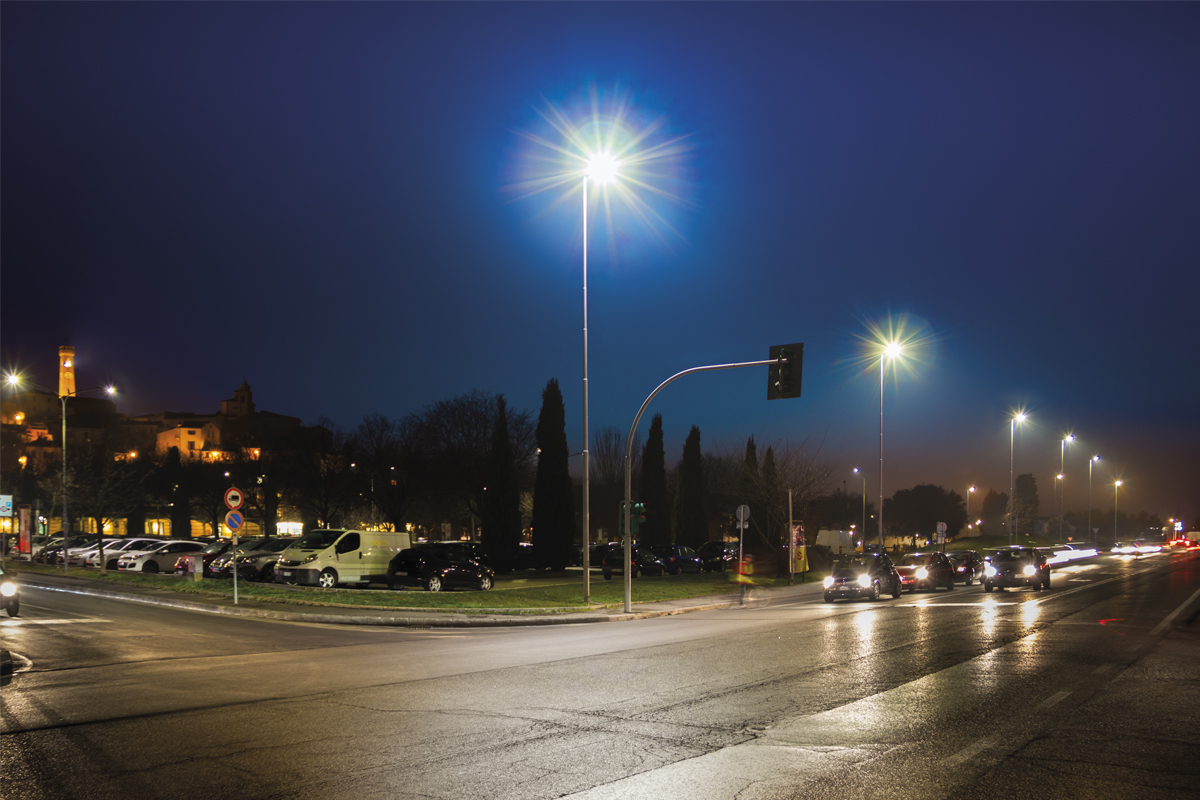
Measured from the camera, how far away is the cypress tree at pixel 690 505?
179 feet

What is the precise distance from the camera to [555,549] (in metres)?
45.0

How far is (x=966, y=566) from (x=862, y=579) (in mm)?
15324

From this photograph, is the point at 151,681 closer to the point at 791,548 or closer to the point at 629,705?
the point at 629,705

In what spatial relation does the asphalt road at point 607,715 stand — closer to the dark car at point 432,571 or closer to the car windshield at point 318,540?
the dark car at point 432,571

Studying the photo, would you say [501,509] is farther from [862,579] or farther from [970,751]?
[970,751]

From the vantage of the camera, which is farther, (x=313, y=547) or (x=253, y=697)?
(x=313, y=547)

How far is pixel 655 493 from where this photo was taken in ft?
175

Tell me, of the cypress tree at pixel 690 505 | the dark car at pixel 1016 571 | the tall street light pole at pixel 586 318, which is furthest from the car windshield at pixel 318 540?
the cypress tree at pixel 690 505

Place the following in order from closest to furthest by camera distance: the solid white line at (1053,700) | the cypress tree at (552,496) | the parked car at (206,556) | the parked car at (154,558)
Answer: the solid white line at (1053,700)
the parked car at (206,556)
the parked car at (154,558)
the cypress tree at (552,496)

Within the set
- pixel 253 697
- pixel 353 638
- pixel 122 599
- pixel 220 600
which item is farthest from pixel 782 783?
pixel 122 599

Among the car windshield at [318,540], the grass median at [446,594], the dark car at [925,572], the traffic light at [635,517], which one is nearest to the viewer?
the grass median at [446,594]

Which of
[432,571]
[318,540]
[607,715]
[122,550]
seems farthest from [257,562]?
[607,715]

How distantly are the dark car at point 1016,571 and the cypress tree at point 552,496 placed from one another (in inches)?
816

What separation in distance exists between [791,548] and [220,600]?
23.3 m
